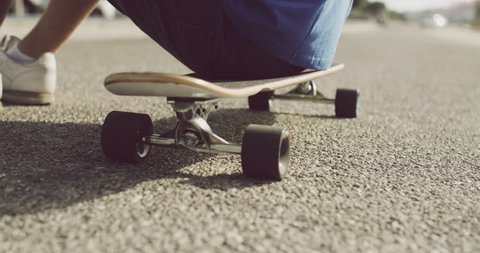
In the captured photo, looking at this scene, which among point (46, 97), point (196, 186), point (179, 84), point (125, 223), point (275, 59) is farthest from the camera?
point (46, 97)

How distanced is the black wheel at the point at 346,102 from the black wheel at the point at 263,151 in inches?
50.8

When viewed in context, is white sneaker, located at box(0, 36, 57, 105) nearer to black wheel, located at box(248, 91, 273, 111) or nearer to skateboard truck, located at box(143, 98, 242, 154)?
black wheel, located at box(248, 91, 273, 111)

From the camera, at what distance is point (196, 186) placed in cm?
157

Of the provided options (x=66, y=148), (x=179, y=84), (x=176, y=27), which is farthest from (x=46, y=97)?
(x=179, y=84)

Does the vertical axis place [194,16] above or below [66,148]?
above

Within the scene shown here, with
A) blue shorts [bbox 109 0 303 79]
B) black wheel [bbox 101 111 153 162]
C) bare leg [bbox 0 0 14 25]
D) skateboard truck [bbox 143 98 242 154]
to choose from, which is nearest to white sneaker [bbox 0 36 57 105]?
bare leg [bbox 0 0 14 25]

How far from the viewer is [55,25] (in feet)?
8.13

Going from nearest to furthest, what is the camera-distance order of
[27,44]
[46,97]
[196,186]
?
[196,186]
[27,44]
[46,97]

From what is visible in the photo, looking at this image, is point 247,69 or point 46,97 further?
point 46,97

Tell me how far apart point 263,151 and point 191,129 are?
244 millimetres

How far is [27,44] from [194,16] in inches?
45.4

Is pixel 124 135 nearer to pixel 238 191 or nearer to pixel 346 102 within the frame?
pixel 238 191

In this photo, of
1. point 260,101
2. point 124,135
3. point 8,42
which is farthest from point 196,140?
point 8,42

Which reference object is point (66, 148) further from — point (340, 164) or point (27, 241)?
point (340, 164)
